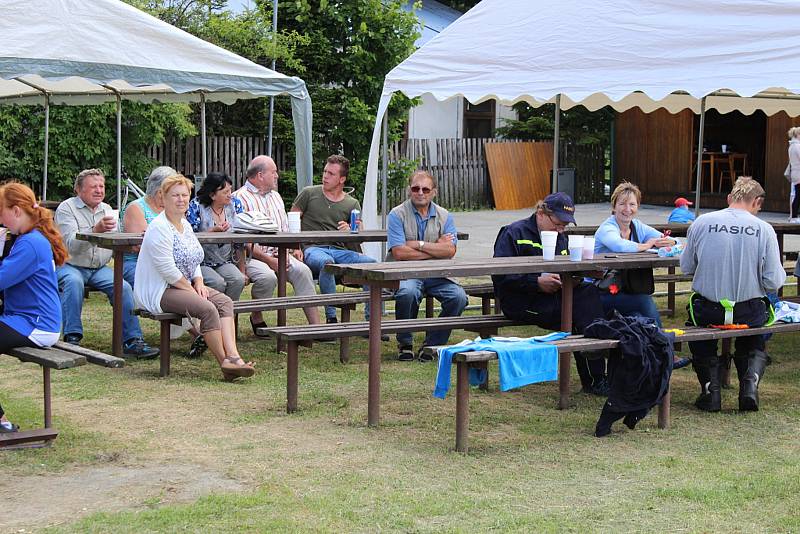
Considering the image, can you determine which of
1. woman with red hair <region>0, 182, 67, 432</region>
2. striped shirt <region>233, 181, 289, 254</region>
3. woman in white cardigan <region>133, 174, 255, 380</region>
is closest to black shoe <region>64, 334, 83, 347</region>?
woman in white cardigan <region>133, 174, 255, 380</region>

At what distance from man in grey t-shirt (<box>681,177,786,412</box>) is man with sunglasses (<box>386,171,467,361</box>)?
77.1 inches

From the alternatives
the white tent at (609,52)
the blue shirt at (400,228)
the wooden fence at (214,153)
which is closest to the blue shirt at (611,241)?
the blue shirt at (400,228)

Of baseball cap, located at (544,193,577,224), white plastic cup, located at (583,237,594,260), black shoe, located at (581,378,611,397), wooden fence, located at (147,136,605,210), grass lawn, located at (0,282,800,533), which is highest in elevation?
wooden fence, located at (147,136,605,210)

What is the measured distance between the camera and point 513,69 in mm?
9266

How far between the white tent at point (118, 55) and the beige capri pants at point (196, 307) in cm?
273

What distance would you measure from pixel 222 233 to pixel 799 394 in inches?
166

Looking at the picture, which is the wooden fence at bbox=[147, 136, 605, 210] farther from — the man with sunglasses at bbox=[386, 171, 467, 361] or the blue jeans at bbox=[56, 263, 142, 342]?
the man with sunglasses at bbox=[386, 171, 467, 361]

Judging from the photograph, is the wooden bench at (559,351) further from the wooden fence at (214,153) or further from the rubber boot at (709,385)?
the wooden fence at (214,153)

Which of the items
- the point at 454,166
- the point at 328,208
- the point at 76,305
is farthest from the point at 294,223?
the point at 454,166

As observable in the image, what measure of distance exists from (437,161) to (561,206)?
52.1 feet

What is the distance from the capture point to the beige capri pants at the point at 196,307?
23.2 feet

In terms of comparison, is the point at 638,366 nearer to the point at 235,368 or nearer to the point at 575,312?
the point at 575,312

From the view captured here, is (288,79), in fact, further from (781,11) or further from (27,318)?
(27,318)

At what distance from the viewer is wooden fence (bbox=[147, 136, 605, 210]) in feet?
61.1
